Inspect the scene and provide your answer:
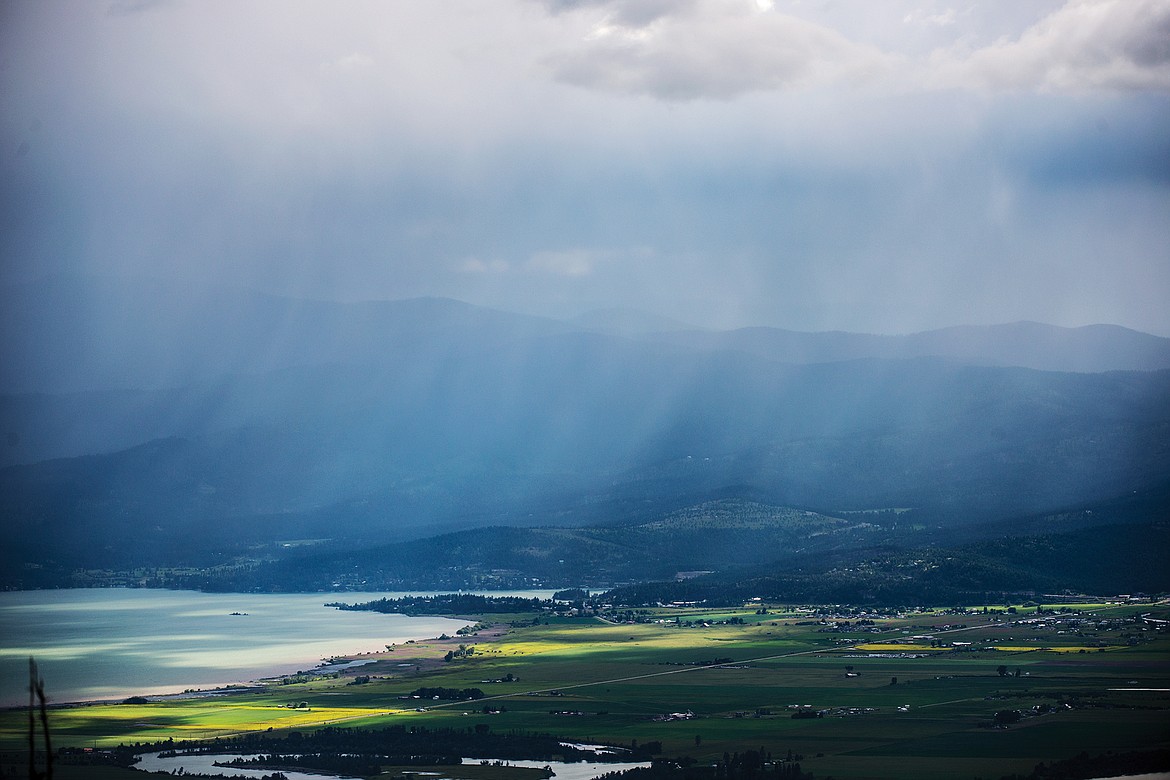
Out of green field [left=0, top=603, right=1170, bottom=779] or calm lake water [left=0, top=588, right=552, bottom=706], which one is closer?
green field [left=0, top=603, right=1170, bottom=779]

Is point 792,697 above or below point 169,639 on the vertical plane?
below

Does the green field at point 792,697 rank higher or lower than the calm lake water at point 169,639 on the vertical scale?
lower

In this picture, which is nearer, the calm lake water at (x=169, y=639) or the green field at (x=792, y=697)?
the green field at (x=792, y=697)

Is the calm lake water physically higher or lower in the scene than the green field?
higher

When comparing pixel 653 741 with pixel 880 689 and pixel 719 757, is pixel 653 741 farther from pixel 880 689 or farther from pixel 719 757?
pixel 880 689
